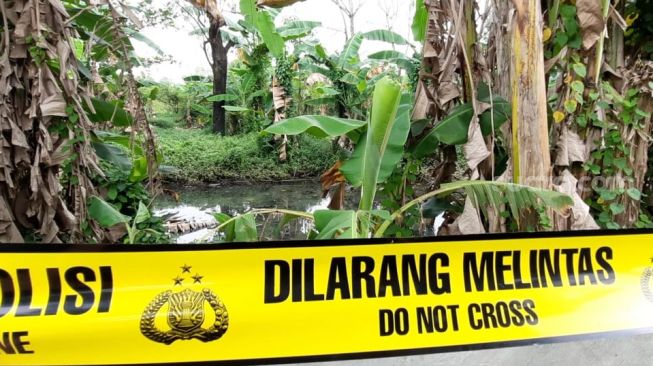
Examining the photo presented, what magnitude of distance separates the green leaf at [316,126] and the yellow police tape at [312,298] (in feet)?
3.51

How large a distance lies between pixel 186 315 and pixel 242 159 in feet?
28.2

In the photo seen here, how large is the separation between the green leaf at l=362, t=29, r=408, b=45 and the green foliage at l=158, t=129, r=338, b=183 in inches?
130

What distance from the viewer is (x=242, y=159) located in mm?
9906

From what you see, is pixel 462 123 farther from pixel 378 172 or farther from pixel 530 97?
pixel 378 172

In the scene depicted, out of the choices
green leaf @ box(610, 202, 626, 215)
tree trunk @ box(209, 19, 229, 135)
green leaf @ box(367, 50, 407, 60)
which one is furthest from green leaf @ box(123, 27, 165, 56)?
tree trunk @ box(209, 19, 229, 135)

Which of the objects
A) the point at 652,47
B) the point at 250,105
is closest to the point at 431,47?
the point at 652,47

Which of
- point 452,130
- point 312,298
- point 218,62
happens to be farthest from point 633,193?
point 218,62

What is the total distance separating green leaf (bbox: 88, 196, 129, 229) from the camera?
7.84 ft

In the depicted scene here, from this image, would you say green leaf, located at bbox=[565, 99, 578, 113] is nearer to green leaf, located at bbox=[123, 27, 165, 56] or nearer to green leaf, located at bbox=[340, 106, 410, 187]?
green leaf, located at bbox=[340, 106, 410, 187]

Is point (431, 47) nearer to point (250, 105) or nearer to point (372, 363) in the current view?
point (372, 363)

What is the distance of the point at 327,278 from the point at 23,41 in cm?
183

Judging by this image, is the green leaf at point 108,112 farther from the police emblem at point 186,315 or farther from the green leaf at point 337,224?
the police emblem at point 186,315

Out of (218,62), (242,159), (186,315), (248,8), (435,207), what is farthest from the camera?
(218,62)

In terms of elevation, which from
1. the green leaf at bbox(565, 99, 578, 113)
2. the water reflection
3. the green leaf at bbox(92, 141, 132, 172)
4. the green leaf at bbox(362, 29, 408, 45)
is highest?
the green leaf at bbox(362, 29, 408, 45)
